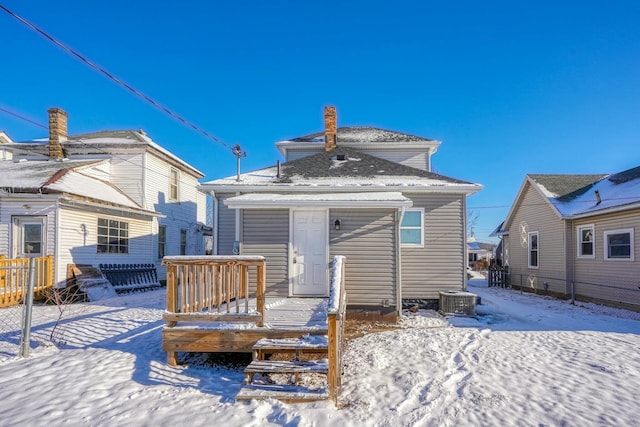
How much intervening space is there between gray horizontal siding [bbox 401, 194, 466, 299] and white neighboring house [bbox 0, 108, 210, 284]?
353 inches

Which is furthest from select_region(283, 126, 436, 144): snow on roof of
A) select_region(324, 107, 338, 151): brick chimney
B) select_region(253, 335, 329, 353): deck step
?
select_region(253, 335, 329, 353): deck step

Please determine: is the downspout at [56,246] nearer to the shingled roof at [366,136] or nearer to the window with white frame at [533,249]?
the shingled roof at [366,136]

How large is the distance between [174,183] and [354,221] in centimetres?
1217

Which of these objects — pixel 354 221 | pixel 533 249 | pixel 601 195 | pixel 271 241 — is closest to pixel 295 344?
pixel 271 241

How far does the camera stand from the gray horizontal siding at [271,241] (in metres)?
7.80

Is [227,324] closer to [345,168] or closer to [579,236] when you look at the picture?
[345,168]

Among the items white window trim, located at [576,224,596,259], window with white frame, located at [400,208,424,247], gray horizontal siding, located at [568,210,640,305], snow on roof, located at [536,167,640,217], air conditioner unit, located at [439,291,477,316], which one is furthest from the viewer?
white window trim, located at [576,224,596,259]

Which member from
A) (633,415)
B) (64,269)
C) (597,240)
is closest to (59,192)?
(64,269)

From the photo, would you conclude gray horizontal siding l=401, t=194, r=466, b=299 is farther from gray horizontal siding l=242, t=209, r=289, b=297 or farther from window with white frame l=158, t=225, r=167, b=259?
window with white frame l=158, t=225, r=167, b=259

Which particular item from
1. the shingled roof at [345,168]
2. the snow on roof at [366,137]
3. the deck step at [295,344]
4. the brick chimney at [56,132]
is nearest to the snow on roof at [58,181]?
the brick chimney at [56,132]

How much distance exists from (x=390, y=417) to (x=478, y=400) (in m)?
1.14

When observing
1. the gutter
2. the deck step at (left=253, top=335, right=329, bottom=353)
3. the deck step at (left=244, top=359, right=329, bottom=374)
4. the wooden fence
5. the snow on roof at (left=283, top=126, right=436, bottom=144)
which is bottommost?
the wooden fence

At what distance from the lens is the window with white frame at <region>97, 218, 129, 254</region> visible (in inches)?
476

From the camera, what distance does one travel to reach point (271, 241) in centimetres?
792
